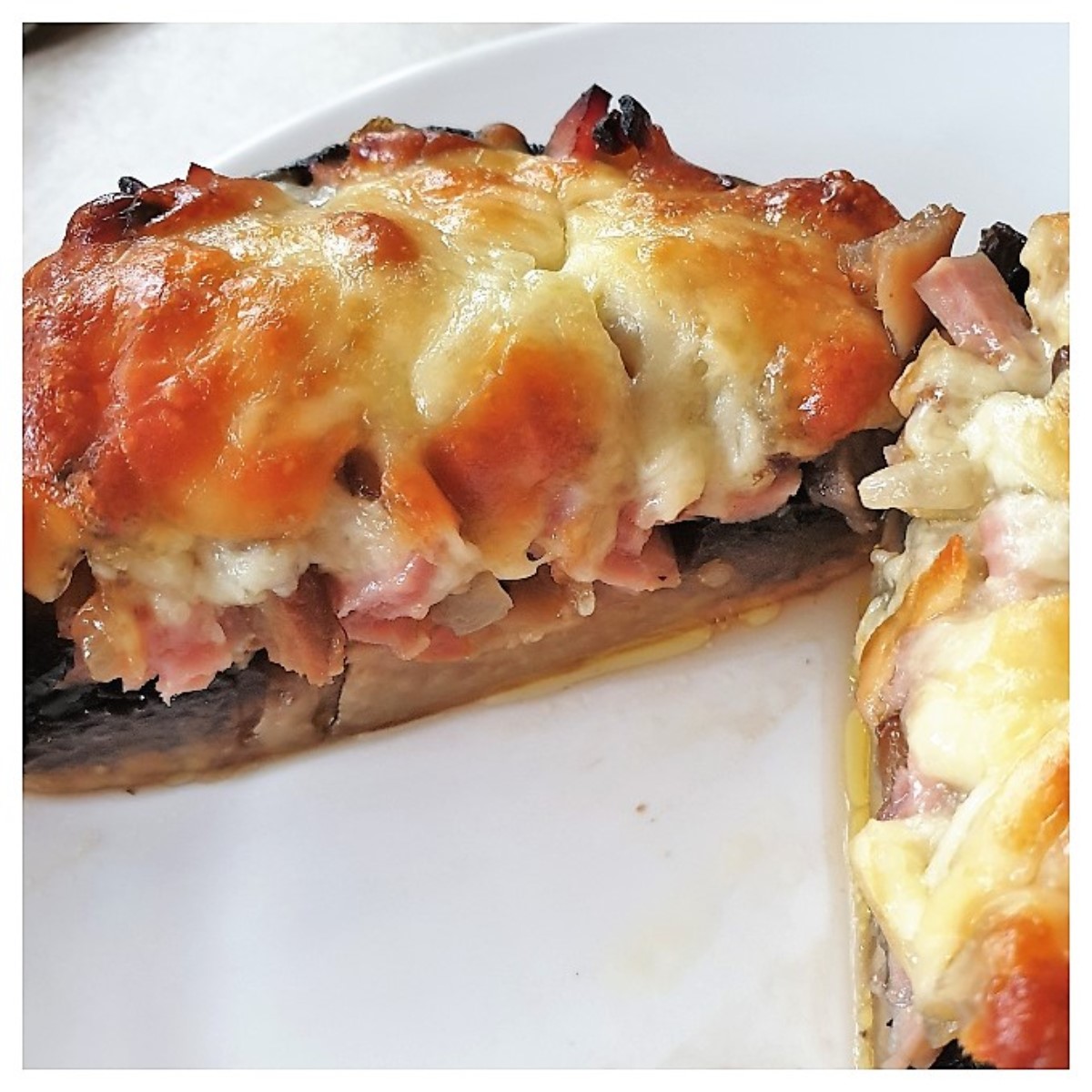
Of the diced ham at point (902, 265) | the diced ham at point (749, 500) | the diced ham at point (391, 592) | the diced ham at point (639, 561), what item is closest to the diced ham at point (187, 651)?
the diced ham at point (391, 592)

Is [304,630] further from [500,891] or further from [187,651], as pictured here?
[500,891]

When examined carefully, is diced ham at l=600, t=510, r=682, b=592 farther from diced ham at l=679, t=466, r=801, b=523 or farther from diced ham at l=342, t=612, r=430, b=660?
diced ham at l=342, t=612, r=430, b=660

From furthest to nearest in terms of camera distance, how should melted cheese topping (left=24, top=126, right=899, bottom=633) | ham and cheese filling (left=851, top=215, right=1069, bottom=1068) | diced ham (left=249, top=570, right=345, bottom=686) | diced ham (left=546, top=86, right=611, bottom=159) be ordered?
diced ham (left=546, top=86, right=611, bottom=159) < diced ham (left=249, top=570, right=345, bottom=686) < melted cheese topping (left=24, top=126, right=899, bottom=633) < ham and cheese filling (left=851, top=215, right=1069, bottom=1068)

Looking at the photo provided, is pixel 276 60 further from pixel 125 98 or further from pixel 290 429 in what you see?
pixel 290 429

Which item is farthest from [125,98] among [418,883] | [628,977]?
[628,977]

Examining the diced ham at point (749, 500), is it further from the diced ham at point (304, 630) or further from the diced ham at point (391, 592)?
the diced ham at point (304, 630)

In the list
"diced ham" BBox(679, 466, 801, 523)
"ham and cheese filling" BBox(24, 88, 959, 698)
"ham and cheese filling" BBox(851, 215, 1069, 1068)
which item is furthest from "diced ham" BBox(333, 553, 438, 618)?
"ham and cheese filling" BBox(851, 215, 1069, 1068)

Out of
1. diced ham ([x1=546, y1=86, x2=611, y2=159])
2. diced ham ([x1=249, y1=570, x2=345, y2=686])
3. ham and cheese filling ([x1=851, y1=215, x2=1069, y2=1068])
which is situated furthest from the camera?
diced ham ([x1=546, y1=86, x2=611, y2=159])
